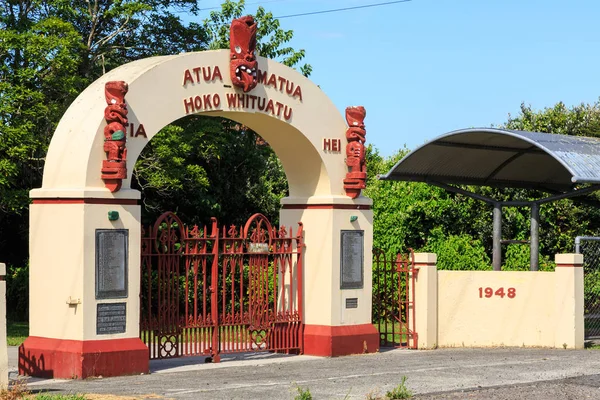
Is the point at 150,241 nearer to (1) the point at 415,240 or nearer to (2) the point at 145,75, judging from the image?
(2) the point at 145,75

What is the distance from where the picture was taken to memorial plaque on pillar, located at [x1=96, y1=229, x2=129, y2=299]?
1370 centimetres

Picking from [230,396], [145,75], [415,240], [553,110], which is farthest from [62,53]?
[553,110]

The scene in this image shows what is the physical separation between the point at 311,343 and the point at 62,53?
29.8ft

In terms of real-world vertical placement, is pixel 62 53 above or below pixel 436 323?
above

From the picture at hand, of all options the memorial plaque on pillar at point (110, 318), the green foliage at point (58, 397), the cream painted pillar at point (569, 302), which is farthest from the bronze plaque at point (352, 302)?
the green foliage at point (58, 397)

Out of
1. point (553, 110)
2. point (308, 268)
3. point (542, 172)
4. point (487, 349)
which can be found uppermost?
point (553, 110)

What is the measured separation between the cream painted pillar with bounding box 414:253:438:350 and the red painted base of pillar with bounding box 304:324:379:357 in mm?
1109

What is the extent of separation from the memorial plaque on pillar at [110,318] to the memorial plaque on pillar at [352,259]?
4.08 m

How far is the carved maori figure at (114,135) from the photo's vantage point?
13.7 m

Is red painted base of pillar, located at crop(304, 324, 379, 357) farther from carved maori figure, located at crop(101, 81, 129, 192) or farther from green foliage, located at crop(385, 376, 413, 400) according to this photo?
green foliage, located at crop(385, 376, 413, 400)

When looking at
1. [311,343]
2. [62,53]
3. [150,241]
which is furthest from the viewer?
[62,53]

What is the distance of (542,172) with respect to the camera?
20406mm

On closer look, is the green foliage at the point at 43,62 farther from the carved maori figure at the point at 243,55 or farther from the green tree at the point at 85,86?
the carved maori figure at the point at 243,55

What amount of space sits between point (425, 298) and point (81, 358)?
6625 millimetres
